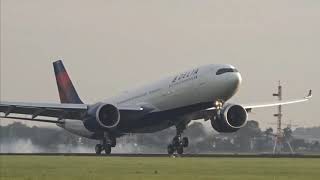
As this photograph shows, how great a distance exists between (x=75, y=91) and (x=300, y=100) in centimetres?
2159

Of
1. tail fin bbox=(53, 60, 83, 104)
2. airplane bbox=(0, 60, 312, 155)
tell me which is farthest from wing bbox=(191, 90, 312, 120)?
tail fin bbox=(53, 60, 83, 104)

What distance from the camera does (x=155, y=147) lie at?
294ft

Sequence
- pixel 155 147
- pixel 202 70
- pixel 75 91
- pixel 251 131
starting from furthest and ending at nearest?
pixel 251 131
pixel 155 147
pixel 75 91
pixel 202 70

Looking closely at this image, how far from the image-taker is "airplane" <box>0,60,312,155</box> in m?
56.4

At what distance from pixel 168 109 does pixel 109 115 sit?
4550 millimetres

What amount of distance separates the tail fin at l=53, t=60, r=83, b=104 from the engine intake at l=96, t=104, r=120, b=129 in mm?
15502

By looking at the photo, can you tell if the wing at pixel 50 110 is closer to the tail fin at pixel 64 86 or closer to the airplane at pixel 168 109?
the airplane at pixel 168 109

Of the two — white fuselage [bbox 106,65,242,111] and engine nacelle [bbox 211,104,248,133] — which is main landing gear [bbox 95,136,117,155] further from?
engine nacelle [bbox 211,104,248,133]

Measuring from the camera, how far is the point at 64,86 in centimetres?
7756

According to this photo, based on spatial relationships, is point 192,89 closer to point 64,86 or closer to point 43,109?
point 43,109

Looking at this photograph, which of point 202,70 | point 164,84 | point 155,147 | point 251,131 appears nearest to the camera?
point 202,70

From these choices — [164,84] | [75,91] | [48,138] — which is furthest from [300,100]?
[48,138]

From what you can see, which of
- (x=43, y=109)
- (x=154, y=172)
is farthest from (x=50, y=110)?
(x=154, y=172)

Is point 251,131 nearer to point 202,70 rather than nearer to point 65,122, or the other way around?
point 65,122
